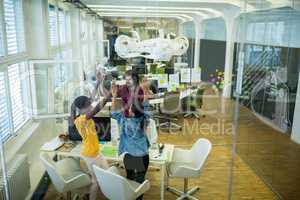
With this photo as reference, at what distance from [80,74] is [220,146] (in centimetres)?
313

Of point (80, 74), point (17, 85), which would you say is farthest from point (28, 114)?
point (80, 74)

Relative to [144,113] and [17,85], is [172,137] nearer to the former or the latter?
[144,113]

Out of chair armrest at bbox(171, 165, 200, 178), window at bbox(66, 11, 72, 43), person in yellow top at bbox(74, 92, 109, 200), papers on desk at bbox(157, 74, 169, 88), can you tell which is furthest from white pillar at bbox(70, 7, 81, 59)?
chair armrest at bbox(171, 165, 200, 178)

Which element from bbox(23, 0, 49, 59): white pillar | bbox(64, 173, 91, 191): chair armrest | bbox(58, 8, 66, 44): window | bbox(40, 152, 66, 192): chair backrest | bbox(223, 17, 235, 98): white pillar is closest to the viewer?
bbox(40, 152, 66, 192): chair backrest

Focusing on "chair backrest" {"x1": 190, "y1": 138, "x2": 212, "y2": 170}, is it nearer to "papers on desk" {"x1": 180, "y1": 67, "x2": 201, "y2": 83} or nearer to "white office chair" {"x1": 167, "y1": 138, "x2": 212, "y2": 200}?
"white office chair" {"x1": 167, "y1": 138, "x2": 212, "y2": 200}

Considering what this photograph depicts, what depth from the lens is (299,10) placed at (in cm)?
380

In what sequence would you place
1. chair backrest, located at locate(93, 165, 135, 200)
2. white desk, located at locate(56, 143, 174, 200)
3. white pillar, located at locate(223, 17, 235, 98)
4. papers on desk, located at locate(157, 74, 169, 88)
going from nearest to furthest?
chair backrest, located at locate(93, 165, 135, 200), white desk, located at locate(56, 143, 174, 200), papers on desk, located at locate(157, 74, 169, 88), white pillar, located at locate(223, 17, 235, 98)

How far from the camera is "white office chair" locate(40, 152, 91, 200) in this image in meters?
3.18

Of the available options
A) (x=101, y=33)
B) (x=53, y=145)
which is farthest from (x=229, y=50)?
(x=53, y=145)

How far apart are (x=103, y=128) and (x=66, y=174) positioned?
0.74 m

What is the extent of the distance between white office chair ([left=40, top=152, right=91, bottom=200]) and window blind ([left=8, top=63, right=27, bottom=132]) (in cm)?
85

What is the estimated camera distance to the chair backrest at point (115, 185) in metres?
2.87

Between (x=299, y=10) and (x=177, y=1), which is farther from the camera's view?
(x=177, y=1)

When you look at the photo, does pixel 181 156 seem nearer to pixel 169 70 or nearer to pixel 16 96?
pixel 16 96
